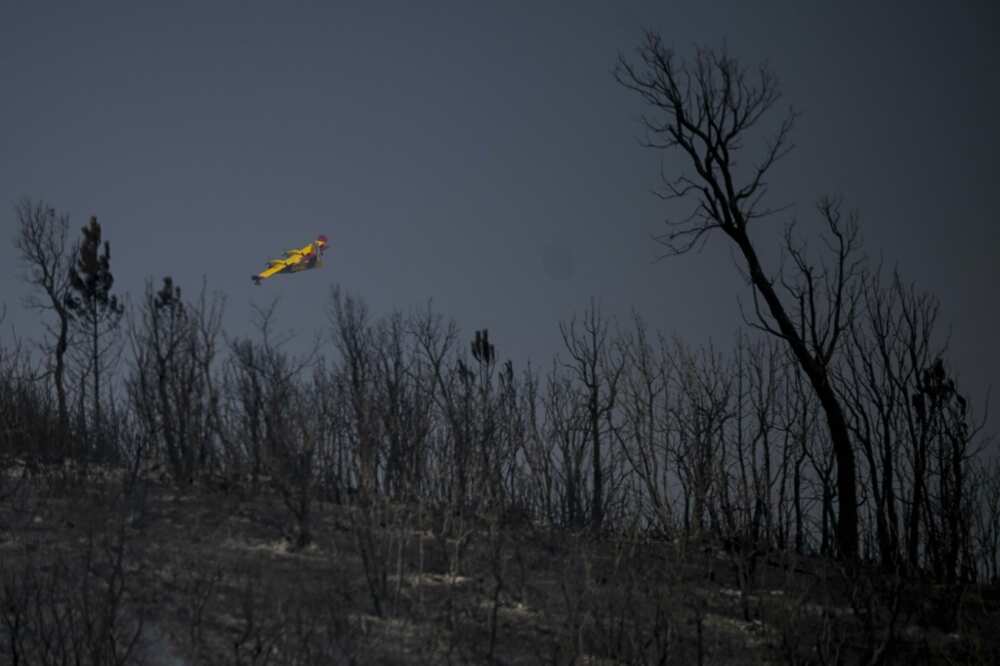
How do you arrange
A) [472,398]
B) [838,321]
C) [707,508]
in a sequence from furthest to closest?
[472,398]
[838,321]
[707,508]

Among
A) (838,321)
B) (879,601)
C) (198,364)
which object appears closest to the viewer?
(879,601)

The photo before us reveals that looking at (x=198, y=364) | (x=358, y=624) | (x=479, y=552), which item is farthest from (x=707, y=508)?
(x=198, y=364)

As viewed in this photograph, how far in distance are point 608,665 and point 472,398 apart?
1559 cm

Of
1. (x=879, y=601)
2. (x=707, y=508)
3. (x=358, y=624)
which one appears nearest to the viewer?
(x=358, y=624)

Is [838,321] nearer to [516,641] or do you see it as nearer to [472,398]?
[516,641]

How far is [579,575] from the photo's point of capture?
1488 cm

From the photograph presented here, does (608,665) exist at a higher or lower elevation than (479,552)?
lower

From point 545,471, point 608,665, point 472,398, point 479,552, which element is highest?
point 472,398

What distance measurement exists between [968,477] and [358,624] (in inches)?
498

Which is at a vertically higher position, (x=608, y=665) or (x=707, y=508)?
(x=707, y=508)

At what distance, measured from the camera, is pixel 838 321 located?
57.3 ft

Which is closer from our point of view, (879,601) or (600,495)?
(879,601)

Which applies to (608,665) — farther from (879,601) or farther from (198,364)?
(198,364)

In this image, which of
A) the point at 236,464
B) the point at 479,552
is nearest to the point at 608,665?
the point at 479,552
